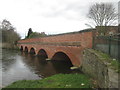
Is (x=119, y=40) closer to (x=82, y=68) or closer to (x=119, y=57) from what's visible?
(x=119, y=57)

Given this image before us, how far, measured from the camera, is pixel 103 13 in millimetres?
25328

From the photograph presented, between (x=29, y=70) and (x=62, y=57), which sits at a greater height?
(x=62, y=57)

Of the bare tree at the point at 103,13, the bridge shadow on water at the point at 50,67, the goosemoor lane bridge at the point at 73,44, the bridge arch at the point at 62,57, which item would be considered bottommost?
the bridge shadow on water at the point at 50,67

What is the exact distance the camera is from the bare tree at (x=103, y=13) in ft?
80.4

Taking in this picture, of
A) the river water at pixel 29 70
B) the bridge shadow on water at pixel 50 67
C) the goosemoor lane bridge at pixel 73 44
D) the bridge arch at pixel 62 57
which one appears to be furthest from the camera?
the bridge arch at pixel 62 57

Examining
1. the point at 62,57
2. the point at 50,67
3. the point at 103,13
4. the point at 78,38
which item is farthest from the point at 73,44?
the point at 103,13

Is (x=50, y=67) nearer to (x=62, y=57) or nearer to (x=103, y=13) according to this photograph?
(x=62, y=57)

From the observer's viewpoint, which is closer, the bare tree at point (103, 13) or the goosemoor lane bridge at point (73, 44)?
the goosemoor lane bridge at point (73, 44)

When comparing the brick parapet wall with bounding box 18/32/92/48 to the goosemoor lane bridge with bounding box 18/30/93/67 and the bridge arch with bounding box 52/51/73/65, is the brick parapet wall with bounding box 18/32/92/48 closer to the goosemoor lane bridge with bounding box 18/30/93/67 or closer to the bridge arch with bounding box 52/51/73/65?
the goosemoor lane bridge with bounding box 18/30/93/67

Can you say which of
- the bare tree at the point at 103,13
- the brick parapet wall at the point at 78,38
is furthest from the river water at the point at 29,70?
the bare tree at the point at 103,13

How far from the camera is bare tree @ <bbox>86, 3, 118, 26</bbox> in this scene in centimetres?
2450

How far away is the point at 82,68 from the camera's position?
36.0ft

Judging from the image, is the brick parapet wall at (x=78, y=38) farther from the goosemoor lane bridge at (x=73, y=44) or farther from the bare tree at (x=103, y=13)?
the bare tree at (x=103, y=13)

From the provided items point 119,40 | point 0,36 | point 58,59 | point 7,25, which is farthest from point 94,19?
point 7,25
